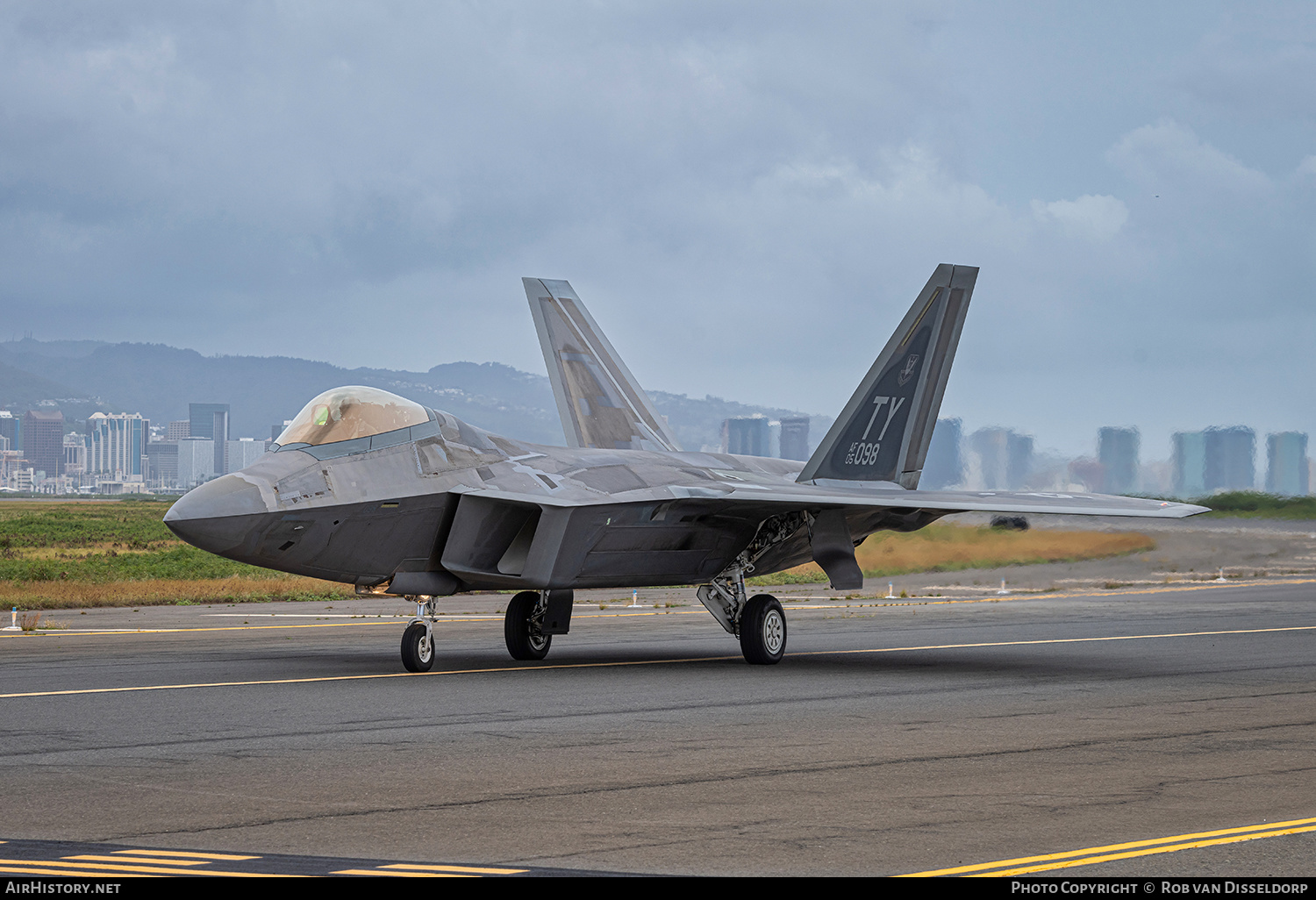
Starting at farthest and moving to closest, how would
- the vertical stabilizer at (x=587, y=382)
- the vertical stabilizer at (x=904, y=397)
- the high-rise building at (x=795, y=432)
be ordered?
the high-rise building at (x=795, y=432)
the vertical stabilizer at (x=587, y=382)
the vertical stabilizer at (x=904, y=397)

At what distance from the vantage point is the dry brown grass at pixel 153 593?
28.4m

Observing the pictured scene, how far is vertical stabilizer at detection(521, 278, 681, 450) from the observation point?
21625mm

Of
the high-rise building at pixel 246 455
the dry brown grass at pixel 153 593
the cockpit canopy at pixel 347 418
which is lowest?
the dry brown grass at pixel 153 593

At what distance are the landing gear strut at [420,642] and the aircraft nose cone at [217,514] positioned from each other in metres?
2.29

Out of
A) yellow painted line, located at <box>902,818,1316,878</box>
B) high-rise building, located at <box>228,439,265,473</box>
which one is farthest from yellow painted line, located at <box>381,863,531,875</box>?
high-rise building, located at <box>228,439,265,473</box>

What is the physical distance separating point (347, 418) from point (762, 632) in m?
5.72

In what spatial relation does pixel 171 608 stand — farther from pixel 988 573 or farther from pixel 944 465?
pixel 988 573

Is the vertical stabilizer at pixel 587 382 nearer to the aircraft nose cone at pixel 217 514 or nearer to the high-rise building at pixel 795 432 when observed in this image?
the aircraft nose cone at pixel 217 514

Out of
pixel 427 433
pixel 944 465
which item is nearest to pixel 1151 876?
pixel 427 433

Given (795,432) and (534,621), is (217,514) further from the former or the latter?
(795,432)

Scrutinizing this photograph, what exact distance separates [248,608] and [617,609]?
7737 mm

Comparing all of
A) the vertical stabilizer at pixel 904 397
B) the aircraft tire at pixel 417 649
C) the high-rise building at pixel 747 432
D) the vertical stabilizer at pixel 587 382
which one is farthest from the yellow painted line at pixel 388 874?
the high-rise building at pixel 747 432

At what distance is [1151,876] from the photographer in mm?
6078

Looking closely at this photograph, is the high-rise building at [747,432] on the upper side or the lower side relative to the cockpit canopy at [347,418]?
upper
